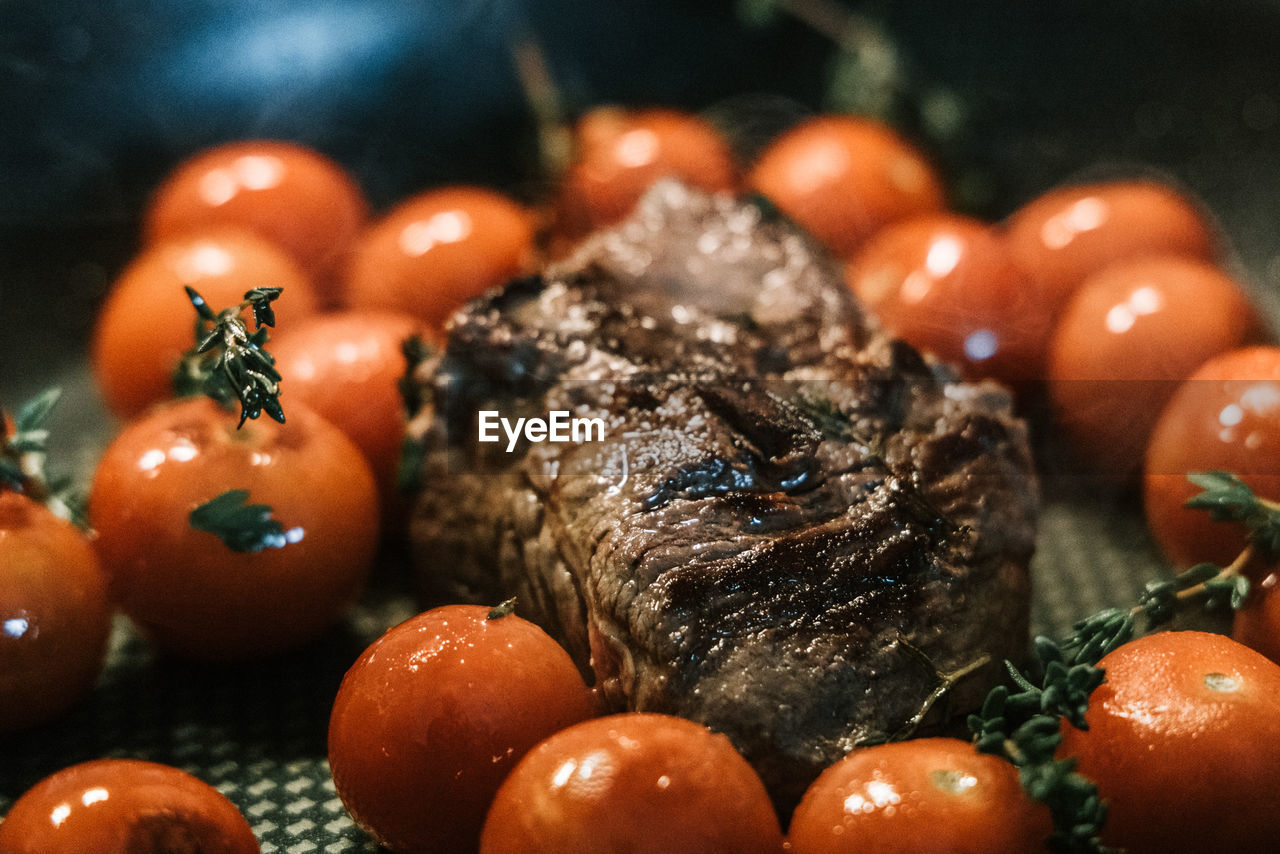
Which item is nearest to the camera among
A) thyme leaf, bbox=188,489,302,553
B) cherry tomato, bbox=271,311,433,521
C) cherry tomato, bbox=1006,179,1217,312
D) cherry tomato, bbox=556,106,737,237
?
thyme leaf, bbox=188,489,302,553

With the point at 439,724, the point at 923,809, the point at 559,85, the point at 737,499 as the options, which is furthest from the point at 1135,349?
the point at 559,85

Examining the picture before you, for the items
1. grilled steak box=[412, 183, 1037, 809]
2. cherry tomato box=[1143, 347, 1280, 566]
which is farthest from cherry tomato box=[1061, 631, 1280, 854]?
cherry tomato box=[1143, 347, 1280, 566]

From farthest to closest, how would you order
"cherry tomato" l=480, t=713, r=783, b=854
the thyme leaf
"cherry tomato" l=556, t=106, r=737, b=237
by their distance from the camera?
"cherry tomato" l=556, t=106, r=737, b=237 → the thyme leaf → "cherry tomato" l=480, t=713, r=783, b=854

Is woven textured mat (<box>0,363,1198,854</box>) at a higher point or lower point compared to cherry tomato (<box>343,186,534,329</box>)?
lower

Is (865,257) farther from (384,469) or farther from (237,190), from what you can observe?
(237,190)

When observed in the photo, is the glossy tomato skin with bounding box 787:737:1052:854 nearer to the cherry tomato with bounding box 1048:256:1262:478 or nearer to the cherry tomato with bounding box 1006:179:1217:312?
the cherry tomato with bounding box 1048:256:1262:478

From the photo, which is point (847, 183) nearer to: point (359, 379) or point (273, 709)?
point (359, 379)
